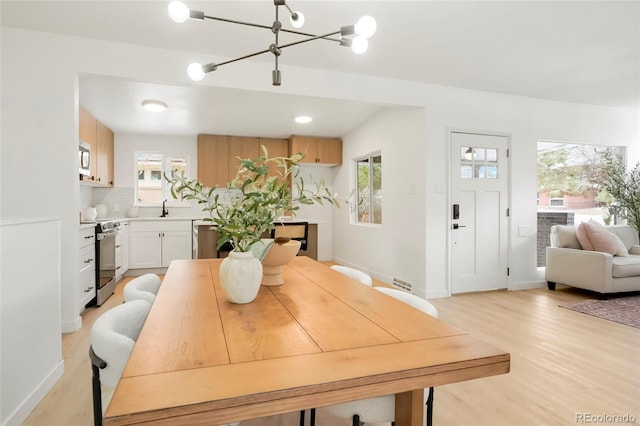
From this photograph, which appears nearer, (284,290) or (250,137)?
(284,290)

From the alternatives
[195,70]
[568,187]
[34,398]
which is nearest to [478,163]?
[568,187]

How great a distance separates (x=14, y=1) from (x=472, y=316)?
178 inches

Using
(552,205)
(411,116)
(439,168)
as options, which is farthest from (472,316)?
(552,205)

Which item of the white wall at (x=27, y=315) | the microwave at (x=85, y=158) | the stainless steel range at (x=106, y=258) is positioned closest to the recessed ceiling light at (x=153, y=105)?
the microwave at (x=85, y=158)

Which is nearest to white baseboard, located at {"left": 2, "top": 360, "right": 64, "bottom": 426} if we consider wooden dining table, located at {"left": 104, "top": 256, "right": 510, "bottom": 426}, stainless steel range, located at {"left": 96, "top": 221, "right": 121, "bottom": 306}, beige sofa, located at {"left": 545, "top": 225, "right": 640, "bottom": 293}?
wooden dining table, located at {"left": 104, "top": 256, "right": 510, "bottom": 426}

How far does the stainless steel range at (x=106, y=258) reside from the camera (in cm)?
374

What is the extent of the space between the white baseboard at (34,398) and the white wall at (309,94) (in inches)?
39.8

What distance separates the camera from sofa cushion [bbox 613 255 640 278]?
3.89 meters

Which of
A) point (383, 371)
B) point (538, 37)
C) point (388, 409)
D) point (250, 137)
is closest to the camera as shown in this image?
point (383, 371)

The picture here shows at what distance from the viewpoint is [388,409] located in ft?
3.58

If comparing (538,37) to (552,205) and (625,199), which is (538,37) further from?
(552,205)

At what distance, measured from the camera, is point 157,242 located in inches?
213

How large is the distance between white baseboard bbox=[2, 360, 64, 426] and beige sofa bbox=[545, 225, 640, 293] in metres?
5.13

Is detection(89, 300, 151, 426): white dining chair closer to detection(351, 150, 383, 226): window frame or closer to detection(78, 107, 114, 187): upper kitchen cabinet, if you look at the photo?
detection(78, 107, 114, 187): upper kitchen cabinet
